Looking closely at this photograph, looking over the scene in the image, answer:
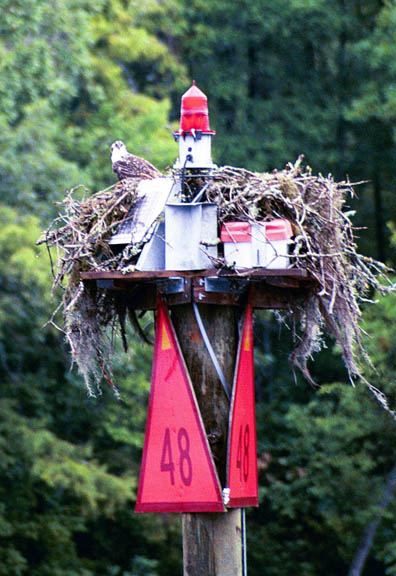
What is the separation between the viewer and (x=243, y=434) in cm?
597

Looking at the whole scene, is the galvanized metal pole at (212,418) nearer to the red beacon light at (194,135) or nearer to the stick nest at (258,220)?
the stick nest at (258,220)

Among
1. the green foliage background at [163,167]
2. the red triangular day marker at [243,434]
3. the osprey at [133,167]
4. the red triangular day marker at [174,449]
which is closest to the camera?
the red triangular day marker at [174,449]

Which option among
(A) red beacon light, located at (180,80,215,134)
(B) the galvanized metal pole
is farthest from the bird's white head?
(B) the galvanized metal pole

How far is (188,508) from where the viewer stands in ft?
18.8

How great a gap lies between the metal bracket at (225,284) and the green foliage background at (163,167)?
5.28 metres

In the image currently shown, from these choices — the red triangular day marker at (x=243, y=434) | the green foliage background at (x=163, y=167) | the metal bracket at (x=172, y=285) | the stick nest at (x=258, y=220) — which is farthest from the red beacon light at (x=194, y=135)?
the green foliage background at (x=163, y=167)

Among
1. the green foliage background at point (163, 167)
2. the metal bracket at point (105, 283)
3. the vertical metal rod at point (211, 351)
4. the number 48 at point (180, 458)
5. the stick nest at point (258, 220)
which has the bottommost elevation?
the number 48 at point (180, 458)

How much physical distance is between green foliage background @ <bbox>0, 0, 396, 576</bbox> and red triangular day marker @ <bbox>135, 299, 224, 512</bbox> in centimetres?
529

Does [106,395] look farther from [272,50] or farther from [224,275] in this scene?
[224,275]

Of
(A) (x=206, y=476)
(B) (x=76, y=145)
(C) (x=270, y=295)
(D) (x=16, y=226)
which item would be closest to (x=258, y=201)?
(C) (x=270, y=295)

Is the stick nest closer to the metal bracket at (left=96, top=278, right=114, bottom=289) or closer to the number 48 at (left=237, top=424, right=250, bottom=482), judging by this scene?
the metal bracket at (left=96, top=278, right=114, bottom=289)

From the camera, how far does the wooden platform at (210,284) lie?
5.89 m

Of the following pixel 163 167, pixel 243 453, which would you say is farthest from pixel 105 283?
pixel 163 167

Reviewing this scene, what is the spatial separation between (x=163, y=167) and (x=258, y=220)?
1047 centimetres
